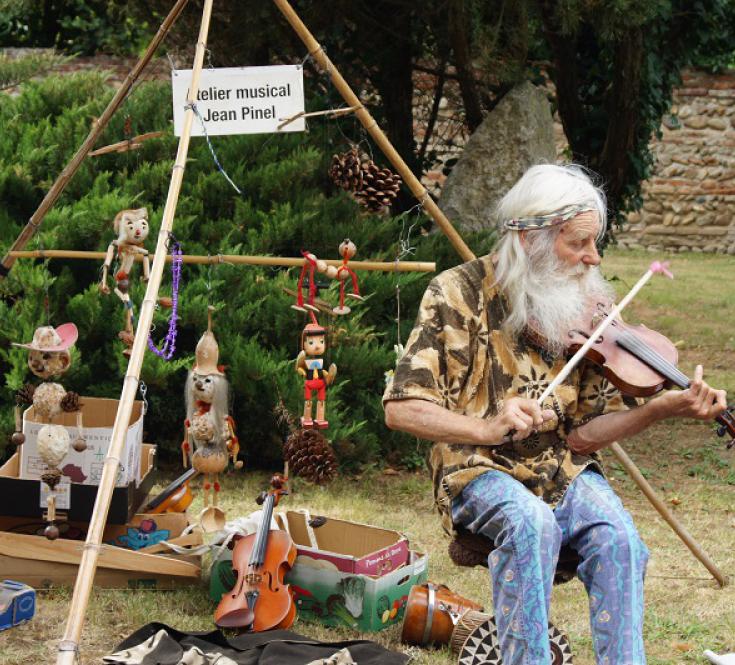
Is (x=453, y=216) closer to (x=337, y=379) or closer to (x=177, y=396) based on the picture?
(x=337, y=379)

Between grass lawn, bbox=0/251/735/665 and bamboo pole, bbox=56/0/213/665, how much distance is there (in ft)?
2.20

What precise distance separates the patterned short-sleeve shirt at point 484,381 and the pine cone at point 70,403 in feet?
3.86

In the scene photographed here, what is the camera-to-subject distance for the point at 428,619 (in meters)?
3.25

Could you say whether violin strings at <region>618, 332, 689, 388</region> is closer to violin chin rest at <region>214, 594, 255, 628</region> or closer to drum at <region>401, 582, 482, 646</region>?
drum at <region>401, 582, 482, 646</region>

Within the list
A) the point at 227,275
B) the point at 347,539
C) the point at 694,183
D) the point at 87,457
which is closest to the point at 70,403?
the point at 87,457

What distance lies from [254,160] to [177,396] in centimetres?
140

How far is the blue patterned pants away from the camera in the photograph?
2.51 meters

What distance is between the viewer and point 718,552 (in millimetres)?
4297

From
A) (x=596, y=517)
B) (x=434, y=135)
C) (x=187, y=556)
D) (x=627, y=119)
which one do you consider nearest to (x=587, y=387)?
(x=596, y=517)

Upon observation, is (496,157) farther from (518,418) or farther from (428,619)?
(518,418)

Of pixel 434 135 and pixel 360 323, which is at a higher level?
pixel 434 135

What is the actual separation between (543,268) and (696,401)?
0.51 m

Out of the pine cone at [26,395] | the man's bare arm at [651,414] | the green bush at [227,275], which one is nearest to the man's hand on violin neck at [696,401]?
the man's bare arm at [651,414]

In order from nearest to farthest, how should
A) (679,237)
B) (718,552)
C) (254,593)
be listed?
(254,593)
(718,552)
(679,237)
